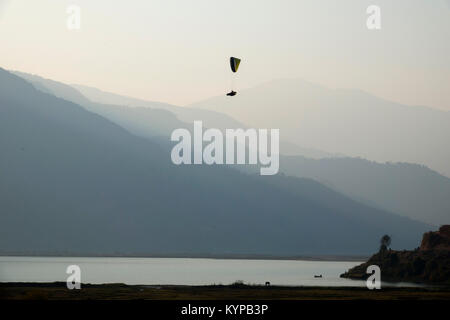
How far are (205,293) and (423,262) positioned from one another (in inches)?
2748

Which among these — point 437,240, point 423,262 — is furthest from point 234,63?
point 437,240

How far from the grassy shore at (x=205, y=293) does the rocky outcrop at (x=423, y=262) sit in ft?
137

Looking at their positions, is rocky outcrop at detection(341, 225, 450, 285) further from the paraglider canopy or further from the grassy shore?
the paraglider canopy

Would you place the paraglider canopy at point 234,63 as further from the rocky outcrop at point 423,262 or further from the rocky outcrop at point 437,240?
the rocky outcrop at point 437,240

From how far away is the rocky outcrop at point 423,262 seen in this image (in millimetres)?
160000

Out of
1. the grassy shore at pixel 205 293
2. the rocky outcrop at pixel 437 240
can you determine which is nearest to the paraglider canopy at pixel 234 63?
the grassy shore at pixel 205 293

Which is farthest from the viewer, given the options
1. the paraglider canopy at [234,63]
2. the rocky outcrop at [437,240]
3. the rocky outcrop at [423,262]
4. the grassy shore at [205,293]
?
the rocky outcrop at [437,240]

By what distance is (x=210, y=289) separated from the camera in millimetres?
119312

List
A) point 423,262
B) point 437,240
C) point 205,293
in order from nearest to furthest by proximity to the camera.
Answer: point 205,293 → point 423,262 → point 437,240

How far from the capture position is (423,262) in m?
167

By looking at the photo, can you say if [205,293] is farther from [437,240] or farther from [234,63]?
[437,240]

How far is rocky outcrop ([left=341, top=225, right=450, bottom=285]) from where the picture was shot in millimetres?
160000
